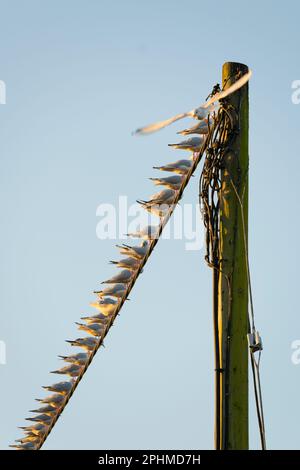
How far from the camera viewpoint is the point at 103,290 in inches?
556

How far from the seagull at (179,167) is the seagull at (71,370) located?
4.00 meters

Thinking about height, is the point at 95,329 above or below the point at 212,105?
below

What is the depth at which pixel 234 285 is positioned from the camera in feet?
38.0

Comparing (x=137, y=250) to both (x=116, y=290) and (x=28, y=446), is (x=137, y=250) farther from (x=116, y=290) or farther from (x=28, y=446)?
(x=28, y=446)

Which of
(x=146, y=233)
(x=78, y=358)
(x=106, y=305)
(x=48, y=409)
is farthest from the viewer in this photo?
(x=48, y=409)

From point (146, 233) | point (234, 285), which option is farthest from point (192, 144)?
point (234, 285)

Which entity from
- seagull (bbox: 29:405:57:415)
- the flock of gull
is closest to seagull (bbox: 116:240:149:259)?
the flock of gull

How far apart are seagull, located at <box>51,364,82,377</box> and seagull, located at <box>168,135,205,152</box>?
14.1 feet

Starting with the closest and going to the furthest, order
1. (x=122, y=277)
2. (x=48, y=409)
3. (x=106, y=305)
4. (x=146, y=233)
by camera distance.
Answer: (x=146, y=233), (x=122, y=277), (x=106, y=305), (x=48, y=409)

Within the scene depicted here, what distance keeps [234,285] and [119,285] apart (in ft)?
8.53

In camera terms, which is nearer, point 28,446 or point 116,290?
point 116,290

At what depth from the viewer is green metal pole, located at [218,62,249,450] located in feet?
37.5
